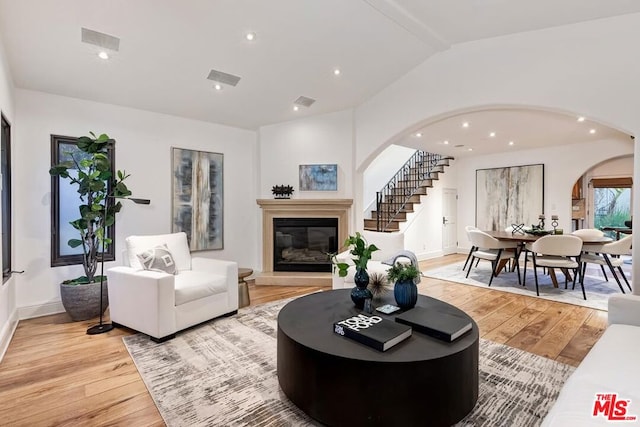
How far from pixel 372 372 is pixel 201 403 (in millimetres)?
1189

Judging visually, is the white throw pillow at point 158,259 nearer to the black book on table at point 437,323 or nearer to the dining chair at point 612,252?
the black book on table at point 437,323

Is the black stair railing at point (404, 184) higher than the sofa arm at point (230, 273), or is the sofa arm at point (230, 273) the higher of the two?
the black stair railing at point (404, 184)

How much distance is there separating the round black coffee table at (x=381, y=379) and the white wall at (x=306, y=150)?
3.72 meters

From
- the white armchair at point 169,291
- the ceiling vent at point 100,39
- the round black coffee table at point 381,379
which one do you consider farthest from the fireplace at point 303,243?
the round black coffee table at point 381,379

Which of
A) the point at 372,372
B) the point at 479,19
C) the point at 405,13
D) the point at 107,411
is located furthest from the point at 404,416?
the point at 479,19

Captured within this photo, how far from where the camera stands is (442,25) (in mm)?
3654

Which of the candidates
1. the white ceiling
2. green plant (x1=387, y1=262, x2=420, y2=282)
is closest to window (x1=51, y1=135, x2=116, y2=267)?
the white ceiling

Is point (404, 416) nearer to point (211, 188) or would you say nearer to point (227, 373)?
point (227, 373)

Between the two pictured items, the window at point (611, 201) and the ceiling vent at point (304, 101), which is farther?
the window at point (611, 201)

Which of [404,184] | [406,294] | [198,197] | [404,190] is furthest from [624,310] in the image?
[404,184]

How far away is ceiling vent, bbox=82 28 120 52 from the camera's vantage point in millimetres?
2951

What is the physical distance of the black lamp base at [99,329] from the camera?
126 inches

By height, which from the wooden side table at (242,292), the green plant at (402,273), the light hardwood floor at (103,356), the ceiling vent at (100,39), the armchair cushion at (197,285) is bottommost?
the light hardwood floor at (103,356)

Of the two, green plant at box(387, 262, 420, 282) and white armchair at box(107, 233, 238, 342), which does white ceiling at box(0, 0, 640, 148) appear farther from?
green plant at box(387, 262, 420, 282)
